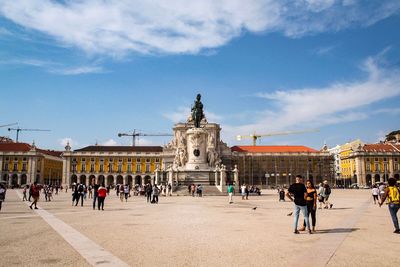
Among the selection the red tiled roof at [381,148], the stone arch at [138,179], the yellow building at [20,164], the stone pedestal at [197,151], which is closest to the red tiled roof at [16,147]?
the yellow building at [20,164]

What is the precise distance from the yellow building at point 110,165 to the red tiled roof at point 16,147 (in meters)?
11.5

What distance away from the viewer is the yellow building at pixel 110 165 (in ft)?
362

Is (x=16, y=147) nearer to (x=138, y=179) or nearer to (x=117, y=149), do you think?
(x=117, y=149)

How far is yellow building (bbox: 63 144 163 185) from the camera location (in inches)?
4345

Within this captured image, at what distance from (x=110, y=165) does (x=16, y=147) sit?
2741cm

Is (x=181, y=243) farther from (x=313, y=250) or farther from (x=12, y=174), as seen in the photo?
(x=12, y=174)

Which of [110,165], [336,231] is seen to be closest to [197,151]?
[336,231]

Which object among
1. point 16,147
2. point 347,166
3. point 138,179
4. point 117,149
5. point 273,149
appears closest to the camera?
point 16,147

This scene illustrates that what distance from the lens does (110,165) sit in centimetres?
11238

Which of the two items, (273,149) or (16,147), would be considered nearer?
(16,147)

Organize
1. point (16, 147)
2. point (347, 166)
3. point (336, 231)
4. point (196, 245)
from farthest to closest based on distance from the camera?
point (347, 166) → point (16, 147) → point (336, 231) → point (196, 245)

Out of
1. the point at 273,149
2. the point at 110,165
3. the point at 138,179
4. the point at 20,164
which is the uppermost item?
the point at 273,149

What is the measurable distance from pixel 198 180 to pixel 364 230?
1349 inches

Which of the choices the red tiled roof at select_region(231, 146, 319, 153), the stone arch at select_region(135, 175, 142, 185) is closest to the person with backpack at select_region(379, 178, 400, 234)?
the red tiled roof at select_region(231, 146, 319, 153)
